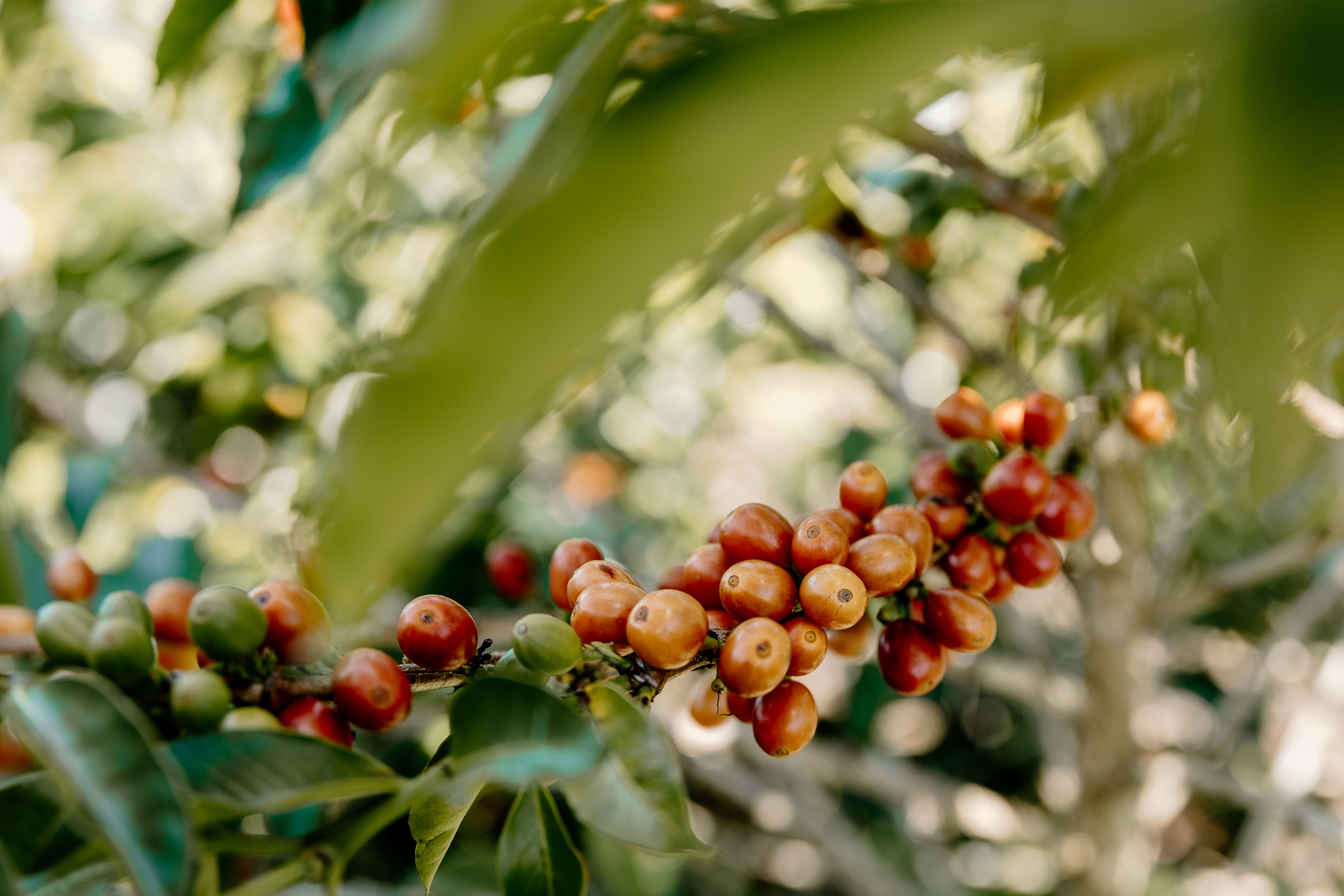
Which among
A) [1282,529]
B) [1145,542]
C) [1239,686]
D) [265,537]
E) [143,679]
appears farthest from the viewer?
[1239,686]

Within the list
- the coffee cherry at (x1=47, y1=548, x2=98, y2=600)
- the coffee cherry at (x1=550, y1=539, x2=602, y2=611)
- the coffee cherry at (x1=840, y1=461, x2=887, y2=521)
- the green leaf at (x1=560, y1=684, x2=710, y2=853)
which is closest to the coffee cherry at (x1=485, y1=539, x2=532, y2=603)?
the coffee cherry at (x1=47, y1=548, x2=98, y2=600)

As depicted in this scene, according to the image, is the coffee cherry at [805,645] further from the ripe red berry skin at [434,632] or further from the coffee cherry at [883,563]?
the ripe red berry skin at [434,632]

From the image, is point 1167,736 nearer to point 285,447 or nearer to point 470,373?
point 285,447

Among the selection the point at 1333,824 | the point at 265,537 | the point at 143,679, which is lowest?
the point at 1333,824

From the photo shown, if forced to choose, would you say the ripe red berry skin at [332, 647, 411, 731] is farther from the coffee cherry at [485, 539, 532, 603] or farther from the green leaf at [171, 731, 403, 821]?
the coffee cherry at [485, 539, 532, 603]

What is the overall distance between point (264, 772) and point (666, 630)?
0.79ft

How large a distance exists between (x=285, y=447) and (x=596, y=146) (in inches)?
71.8

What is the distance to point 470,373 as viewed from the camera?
0.65ft

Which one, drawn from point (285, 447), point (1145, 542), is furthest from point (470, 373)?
point (285, 447)

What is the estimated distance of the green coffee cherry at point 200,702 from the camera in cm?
48

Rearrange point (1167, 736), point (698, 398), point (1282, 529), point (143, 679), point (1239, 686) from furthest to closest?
point (698, 398), point (1167, 736), point (1239, 686), point (1282, 529), point (143, 679)

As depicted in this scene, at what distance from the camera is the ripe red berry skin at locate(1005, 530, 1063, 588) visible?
2.39ft

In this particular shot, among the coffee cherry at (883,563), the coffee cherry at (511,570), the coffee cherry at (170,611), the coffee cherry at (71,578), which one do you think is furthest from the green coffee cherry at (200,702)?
the coffee cherry at (511,570)

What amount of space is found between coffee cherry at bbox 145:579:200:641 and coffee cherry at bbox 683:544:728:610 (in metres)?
0.47
